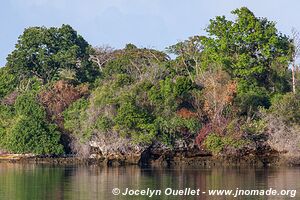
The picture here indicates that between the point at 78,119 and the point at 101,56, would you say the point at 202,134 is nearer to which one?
the point at 78,119

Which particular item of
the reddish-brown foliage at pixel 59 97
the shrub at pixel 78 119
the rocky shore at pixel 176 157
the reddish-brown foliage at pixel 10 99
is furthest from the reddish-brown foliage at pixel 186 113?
the reddish-brown foliage at pixel 10 99

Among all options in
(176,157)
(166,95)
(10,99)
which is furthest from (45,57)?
(176,157)

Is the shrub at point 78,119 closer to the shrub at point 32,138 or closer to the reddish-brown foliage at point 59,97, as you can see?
the reddish-brown foliage at point 59,97

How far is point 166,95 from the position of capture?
57719 mm

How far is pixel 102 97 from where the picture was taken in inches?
2253

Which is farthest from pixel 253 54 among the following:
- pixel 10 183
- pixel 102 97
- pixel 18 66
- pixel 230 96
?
pixel 10 183

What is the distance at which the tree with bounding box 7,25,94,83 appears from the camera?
235 feet

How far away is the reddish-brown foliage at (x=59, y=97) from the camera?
2488 inches

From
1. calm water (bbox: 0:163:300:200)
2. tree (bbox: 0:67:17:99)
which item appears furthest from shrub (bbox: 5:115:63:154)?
tree (bbox: 0:67:17:99)

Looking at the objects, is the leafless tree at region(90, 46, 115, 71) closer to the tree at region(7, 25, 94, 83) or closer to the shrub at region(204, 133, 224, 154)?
the tree at region(7, 25, 94, 83)

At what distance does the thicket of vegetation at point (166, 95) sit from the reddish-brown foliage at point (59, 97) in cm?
7

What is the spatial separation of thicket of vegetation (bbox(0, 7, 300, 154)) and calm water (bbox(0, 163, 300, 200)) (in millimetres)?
3756

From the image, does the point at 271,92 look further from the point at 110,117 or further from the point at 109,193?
the point at 109,193

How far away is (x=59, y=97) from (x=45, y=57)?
30.0 ft
